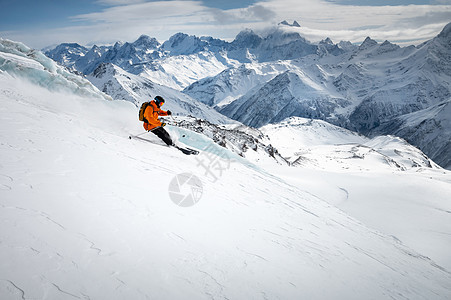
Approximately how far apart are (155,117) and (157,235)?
32.3 feet

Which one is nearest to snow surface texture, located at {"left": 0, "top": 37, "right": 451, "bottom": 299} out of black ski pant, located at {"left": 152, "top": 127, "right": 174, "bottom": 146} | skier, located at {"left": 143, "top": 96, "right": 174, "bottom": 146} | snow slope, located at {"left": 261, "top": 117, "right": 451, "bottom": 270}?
snow slope, located at {"left": 261, "top": 117, "right": 451, "bottom": 270}

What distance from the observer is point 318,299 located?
5.71m

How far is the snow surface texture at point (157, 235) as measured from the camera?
14.8ft

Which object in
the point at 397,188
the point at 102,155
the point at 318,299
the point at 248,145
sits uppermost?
the point at 102,155

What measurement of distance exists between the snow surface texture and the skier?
4.65 ft

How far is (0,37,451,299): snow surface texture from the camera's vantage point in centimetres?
452

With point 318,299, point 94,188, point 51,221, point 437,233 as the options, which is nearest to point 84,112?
point 94,188

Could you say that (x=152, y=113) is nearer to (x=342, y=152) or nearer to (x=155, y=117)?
(x=155, y=117)

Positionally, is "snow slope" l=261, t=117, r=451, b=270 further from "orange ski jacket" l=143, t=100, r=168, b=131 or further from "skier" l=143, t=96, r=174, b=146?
"orange ski jacket" l=143, t=100, r=168, b=131

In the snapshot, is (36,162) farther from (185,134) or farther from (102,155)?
(185,134)

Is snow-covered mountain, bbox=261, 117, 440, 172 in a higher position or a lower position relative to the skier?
lower

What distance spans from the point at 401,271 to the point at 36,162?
12564mm

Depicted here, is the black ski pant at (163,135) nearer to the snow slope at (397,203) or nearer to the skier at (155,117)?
the skier at (155,117)

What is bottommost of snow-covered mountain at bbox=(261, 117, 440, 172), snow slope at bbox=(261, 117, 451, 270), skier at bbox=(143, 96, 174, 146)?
snow-covered mountain at bbox=(261, 117, 440, 172)
